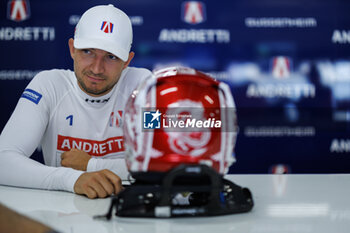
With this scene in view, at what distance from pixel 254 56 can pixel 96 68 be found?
206 centimetres

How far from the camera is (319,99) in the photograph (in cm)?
316

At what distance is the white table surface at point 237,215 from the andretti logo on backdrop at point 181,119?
19cm

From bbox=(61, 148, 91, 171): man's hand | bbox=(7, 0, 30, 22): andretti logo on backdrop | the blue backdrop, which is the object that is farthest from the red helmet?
bbox=(7, 0, 30, 22): andretti logo on backdrop

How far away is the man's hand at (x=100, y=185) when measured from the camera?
0.97m

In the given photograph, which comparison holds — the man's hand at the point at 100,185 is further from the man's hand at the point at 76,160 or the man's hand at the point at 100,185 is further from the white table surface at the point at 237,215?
the man's hand at the point at 76,160

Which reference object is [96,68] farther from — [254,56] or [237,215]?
[254,56]

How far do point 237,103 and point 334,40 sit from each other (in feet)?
3.22

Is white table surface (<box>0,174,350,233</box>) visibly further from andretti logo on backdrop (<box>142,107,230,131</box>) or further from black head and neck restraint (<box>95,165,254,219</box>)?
andretti logo on backdrop (<box>142,107,230,131</box>)

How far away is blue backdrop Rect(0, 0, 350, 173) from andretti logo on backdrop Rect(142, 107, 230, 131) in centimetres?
237

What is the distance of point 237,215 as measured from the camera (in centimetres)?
82

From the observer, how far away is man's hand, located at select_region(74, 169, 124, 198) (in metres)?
0.97

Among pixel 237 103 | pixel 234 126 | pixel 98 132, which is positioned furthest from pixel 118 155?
pixel 237 103

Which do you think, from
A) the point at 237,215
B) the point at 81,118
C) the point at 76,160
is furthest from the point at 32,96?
the point at 237,215

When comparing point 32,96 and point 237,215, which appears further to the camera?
point 32,96
